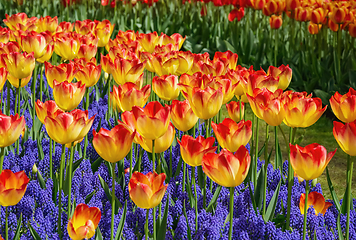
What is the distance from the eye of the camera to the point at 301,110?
1.50m

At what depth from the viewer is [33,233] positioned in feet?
4.64

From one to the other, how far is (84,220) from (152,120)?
14.4 inches

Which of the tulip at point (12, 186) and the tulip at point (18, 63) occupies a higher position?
the tulip at point (18, 63)

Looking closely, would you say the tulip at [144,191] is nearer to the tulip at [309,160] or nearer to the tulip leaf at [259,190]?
the tulip at [309,160]

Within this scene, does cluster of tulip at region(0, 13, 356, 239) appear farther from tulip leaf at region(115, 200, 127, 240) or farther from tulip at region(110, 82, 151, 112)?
tulip leaf at region(115, 200, 127, 240)

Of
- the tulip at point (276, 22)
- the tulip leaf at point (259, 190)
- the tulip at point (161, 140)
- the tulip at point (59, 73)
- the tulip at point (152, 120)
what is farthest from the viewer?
the tulip at point (276, 22)

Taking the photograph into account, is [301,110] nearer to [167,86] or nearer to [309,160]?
[309,160]

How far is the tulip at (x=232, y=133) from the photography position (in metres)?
1.44

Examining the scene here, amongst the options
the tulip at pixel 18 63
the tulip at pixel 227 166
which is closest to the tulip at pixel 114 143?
the tulip at pixel 227 166

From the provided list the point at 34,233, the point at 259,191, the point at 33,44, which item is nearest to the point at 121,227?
the point at 34,233

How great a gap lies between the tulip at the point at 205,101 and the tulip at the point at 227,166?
14.0 inches

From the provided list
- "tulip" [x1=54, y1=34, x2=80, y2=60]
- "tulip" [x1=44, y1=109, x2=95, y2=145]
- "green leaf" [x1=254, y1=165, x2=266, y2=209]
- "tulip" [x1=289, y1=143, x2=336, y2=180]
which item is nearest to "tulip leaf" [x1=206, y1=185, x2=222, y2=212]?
"green leaf" [x1=254, y1=165, x2=266, y2=209]

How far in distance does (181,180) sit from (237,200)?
0.94 feet

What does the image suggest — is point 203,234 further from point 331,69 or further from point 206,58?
point 331,69
